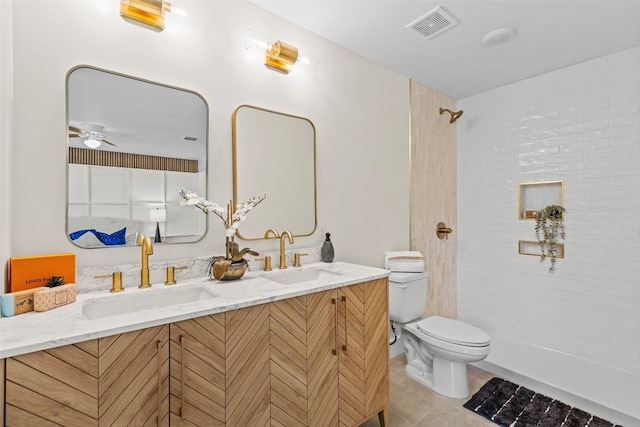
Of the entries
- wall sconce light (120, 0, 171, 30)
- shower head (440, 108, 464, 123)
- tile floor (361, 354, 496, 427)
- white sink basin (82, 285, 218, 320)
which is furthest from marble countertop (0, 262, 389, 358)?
shower head (440, 108, 464, 123)

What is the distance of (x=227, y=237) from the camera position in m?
1.65

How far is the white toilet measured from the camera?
7.02 ft

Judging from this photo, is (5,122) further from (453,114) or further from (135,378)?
(453,114)

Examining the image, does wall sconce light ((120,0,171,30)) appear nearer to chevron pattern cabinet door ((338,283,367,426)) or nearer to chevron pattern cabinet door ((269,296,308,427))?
chevron pattern cabinet door ((269,296,308,427))

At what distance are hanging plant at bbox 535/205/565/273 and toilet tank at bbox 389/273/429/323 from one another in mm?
1168

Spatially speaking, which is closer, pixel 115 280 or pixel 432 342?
pixel 115 280

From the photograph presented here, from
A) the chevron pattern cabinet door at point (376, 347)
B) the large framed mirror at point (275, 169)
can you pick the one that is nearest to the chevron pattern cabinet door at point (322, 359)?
the chevron pattern cabinet door at point (376, 347)

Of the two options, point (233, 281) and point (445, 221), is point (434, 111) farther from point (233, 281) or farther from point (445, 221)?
point (233, 281)

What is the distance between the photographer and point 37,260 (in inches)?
47.2

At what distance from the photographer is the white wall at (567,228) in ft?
7.71

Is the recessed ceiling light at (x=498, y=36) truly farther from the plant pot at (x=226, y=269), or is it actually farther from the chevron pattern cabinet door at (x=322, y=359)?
the plant pot at (x=226, y=269)

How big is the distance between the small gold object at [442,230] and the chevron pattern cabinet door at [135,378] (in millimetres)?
2646

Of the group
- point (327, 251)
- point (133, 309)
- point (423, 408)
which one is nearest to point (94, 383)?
point (133, 309)

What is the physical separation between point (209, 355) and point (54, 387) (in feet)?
1.42
